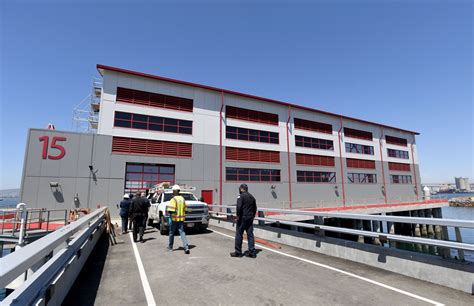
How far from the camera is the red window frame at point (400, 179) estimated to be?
1745 inches

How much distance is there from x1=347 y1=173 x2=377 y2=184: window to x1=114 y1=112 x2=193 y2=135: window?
27164 mm

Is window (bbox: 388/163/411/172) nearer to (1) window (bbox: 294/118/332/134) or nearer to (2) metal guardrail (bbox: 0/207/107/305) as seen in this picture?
(1) window (bbox: 294/118/332/134)

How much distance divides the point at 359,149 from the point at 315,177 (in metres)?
12.4

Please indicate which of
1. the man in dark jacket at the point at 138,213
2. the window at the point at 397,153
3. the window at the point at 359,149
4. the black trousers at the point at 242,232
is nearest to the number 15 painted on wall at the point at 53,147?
the man in dark jacket at the point at 138,213

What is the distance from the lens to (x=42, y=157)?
19984mm

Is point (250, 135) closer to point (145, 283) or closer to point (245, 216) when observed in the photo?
point (245, 216)

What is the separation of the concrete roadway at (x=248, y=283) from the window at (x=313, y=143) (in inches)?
1104

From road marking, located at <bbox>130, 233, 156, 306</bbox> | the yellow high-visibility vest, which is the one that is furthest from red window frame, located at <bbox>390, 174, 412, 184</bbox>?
road marking, located at <bbox>130, 233, 156, 306</bbox>

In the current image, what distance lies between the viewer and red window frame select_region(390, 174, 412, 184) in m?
44.3

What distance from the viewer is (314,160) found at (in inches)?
1377

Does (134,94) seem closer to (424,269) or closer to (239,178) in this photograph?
(239,178)

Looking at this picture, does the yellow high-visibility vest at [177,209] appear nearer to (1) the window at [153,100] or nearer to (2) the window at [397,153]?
(1) the window at [153,100]

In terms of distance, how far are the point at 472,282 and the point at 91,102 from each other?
30.9m

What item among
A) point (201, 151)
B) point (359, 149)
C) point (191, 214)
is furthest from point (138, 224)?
point (359, 149)
